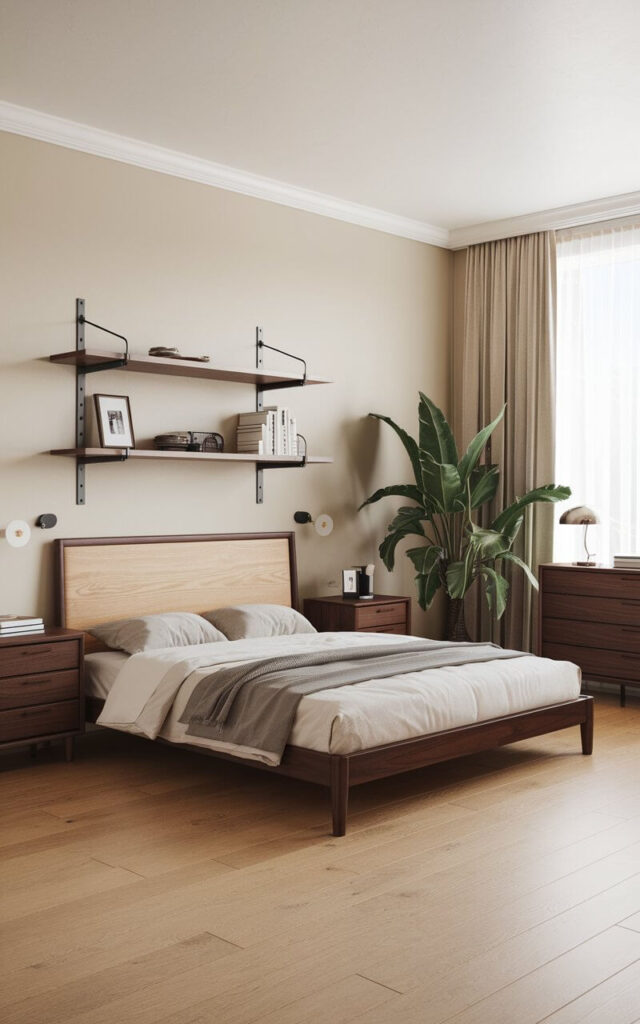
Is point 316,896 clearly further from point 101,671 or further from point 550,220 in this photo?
point 550,220

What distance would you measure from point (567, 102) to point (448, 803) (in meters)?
3.01

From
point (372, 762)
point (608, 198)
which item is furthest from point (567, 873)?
point (608, 198)

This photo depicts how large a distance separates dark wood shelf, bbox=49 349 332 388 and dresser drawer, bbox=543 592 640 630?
190 centimetres

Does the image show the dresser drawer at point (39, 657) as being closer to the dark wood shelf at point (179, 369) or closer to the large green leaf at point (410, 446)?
the dark wood shelf at point (179, 369)

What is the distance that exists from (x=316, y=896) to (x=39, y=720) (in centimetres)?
176

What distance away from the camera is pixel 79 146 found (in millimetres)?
4719

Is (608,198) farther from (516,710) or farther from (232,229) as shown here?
(516,710)

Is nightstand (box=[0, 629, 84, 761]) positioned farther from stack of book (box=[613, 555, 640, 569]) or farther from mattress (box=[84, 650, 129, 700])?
stack of book (box=[613, 555, 640, 569])

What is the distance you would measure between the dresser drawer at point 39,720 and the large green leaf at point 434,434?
2627mm

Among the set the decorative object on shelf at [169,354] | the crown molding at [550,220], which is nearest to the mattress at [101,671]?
the decorative object on shelf at [169,354]

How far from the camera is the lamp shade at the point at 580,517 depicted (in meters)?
5.73

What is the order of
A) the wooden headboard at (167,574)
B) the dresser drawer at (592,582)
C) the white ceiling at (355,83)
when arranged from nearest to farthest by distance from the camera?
the white ceiling at (355,83)
the wooden headboard at (167,574)
the dresser drawer at (592,582)

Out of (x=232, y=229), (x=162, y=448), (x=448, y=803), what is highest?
(x=232, y=229)

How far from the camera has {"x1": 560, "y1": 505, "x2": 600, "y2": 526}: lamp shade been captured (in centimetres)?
573
